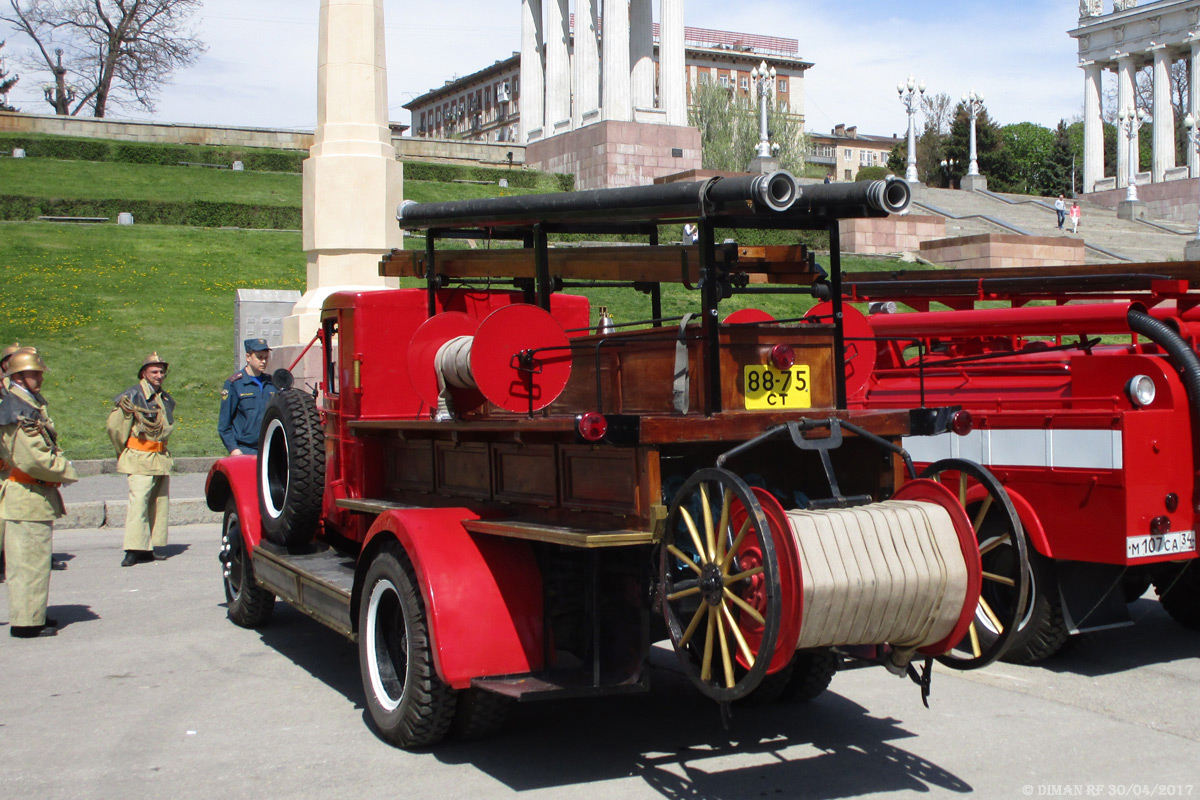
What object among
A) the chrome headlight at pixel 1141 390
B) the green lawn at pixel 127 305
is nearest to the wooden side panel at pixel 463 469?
the chrome headlight at pixel 1141 390

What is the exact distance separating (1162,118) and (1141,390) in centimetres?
7988

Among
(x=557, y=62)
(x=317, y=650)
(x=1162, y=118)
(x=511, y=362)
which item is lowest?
(x=317, y=650)

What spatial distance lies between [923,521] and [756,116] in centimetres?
6744

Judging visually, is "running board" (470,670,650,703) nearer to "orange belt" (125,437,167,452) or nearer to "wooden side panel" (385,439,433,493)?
"wooden side panel" (385,439,433,493)

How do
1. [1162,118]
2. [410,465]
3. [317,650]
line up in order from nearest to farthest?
[410,465] → [317,650] → [1162,118]

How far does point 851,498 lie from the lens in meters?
5.12

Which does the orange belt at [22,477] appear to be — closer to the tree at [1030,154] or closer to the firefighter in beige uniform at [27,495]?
the firefighter in beige uniform at [27,495]

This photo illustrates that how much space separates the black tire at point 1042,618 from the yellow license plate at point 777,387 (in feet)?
8.40

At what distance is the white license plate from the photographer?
6637 millimetres

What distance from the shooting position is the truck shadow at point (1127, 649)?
729 cm

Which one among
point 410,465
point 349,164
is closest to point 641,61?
point 349,164

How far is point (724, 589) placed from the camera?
4355mm

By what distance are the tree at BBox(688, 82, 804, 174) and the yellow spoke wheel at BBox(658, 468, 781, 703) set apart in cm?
6226

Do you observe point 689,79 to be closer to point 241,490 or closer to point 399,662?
point 241,490
